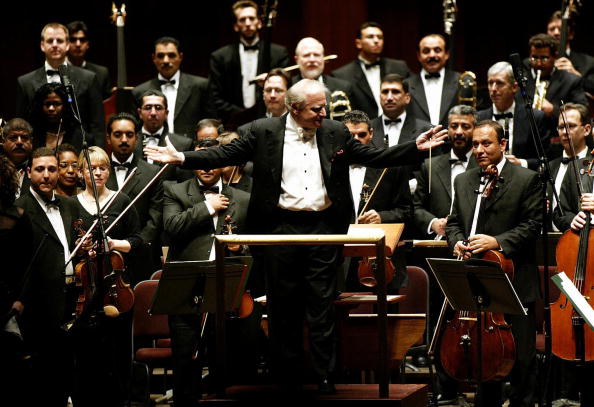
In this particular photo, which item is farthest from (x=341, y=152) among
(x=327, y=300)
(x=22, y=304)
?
(x=22, y=304)

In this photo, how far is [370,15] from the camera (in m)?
9.90

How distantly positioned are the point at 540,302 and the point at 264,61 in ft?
9.40

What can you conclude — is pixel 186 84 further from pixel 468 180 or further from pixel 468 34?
pixel 468 34

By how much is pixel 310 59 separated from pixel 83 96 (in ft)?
5.14

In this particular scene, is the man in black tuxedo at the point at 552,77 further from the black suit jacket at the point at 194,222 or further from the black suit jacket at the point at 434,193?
the black suit jacket at the point at 194,222

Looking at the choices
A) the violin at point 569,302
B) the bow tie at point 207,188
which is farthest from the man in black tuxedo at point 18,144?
the violin at point 569,302

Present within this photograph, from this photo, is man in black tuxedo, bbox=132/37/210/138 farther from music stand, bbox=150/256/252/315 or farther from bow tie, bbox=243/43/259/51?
music stand, bbox=150/256/252/315

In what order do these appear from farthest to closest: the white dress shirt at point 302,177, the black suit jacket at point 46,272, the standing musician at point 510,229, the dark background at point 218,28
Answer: the dark background at point 218,28 → the standing musician at point 510,229 → the white dress shirt at point 302,177 → the black suit jacket at point 46,272

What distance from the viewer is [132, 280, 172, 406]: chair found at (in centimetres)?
585

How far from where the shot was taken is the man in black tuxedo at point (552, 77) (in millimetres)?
7211

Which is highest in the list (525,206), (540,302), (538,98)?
(538,98)

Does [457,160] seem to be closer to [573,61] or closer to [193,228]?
[193,228]

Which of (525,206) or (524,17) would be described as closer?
(525,206)

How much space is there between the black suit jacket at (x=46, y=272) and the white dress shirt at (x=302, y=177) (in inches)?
44.0
